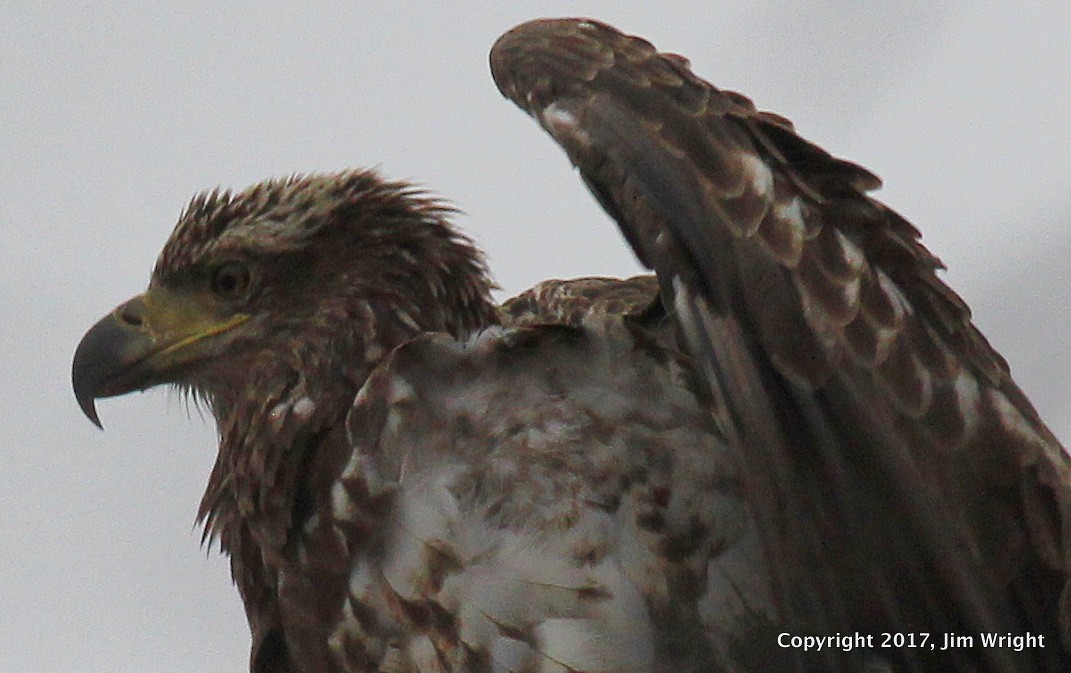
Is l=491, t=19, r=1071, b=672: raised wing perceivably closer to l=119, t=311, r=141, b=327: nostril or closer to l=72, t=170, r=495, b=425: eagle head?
l=72, t=170, r=495, b=425: eagle head

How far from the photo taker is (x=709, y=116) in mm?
2910

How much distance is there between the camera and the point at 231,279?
11.5ft

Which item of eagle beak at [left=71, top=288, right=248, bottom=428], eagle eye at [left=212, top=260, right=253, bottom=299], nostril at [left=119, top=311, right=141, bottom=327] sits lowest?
eagle beak at [left=71, top=288, right=248, bottom=428]

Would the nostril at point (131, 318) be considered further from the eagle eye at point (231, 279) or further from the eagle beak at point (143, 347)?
the eagle eye at point (231, 279)

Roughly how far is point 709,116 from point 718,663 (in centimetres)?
93

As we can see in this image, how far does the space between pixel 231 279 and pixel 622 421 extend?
0.85m

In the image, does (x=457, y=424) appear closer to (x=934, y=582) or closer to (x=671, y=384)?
(x=671, y=384)

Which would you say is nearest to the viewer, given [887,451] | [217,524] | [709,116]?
[887,451]

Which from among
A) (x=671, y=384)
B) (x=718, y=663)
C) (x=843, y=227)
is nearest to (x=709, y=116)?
(x=843, y=227)

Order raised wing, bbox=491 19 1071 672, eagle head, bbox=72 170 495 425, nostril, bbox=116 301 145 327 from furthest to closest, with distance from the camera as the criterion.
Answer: nostril, bbox=116 301 145 327, eagle head, bbox=72 170 495 425, raised wing, bbox=491 19 1071 672

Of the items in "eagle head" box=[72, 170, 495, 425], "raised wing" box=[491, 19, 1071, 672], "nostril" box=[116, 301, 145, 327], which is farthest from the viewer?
"nostril" box=[116, 301, 145, 327]

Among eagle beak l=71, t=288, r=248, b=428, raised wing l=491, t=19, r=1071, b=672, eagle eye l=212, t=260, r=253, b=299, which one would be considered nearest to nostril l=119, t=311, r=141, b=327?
eagle beak l=71, t=288, r=248, b=428

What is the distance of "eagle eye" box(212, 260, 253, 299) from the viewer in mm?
3486

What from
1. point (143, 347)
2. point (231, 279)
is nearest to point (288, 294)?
point (231, 279)
